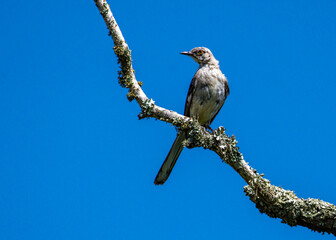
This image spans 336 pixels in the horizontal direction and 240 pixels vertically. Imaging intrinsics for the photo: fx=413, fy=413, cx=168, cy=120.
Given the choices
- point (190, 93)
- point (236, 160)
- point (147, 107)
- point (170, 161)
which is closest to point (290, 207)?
point (236, 160)

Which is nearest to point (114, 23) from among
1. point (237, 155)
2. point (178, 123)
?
point (178, 123)

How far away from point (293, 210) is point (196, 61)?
14.0 ft

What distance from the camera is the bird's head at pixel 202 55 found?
8.30 meters

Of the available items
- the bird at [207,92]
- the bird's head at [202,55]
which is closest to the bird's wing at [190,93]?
the bird at [207,92]

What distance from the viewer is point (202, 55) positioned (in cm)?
834

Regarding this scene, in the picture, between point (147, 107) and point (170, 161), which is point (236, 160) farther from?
point (170, 161)

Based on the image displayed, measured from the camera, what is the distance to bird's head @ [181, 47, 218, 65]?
8295mm

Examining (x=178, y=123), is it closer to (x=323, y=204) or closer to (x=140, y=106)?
(x=140, y=106)

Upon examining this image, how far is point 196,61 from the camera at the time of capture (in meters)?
8.42

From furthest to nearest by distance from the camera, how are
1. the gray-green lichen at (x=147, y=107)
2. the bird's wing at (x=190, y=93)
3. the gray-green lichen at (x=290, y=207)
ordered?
1. the bird's wing at (x=190, y=93)
2. the gray-green lichen at (x=147, y=107)
3. the gray-green lichen at (x=290, y=207)

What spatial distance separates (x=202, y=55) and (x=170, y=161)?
2487 millimetres

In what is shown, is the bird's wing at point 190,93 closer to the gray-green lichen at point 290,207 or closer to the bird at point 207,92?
the bird at point 207,92

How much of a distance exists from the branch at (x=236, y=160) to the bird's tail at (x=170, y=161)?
120 cm

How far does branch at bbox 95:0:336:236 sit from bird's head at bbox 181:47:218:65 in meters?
2.62
